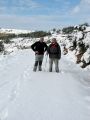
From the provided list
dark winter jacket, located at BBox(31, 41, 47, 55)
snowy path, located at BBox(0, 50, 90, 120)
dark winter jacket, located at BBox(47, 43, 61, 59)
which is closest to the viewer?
snowy path, located at BBox(0, 50, 90, 120)

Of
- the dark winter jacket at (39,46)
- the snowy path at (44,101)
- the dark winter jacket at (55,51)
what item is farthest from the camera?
the dark winter jacket at (39,46)

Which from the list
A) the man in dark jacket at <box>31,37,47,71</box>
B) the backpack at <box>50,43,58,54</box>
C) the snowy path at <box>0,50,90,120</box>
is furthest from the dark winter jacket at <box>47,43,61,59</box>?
the snowy path at <box>0,50,90,120</box>

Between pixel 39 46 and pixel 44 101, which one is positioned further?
pixel 39 46

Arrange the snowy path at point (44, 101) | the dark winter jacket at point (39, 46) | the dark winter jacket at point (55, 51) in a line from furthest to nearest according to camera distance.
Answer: the dark winter jacket at point (39, 46), the dark winter jacket at point (55, 51), the snowy path at point (44, 101)

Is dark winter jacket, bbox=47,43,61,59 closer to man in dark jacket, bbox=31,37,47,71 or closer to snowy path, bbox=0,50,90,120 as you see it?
man in dark jacket, bbox=31,37,47,71

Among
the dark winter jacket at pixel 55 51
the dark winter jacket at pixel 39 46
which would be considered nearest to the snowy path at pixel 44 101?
the dark winter jacket at pixel 55 51

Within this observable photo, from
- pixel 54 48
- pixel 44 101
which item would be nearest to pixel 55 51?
pixel 54 48

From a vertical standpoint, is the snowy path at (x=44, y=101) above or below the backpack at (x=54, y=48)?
below

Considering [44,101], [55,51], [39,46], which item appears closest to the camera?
[44,101]

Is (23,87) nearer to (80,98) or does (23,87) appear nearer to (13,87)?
(13,87)

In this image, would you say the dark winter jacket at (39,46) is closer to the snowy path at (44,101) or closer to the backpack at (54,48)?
the backpack at (54,48)

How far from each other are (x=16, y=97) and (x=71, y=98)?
1.84 meters

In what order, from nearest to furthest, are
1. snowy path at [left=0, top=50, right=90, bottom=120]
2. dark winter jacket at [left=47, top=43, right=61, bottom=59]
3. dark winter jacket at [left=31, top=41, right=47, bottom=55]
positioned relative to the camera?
snowy path at [left=0, top=50, right=90, bottom=120] < dark winter jacket at [left=47, top=43, right=61, bottom=59] < dark winter jacket at [left=31, top=41, right=47, bottom=55]

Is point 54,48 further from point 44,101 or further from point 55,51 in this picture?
point 44,101
